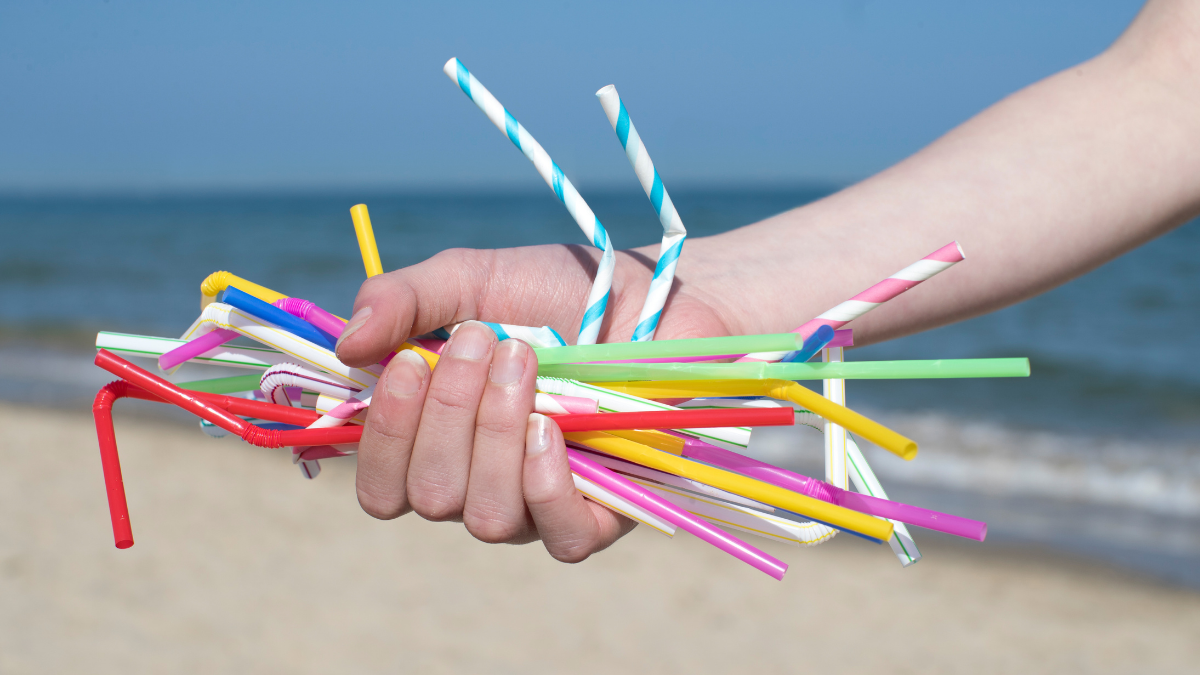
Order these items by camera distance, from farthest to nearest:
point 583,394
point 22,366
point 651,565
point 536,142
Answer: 1. point 22,366
2. point 651,565
3. point 536,142
4. point 583,394

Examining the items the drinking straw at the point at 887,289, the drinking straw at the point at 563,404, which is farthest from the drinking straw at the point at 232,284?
the drinking straw at the point at 887,289

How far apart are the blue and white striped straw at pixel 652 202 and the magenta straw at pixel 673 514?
186mm

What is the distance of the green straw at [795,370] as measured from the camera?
76cm

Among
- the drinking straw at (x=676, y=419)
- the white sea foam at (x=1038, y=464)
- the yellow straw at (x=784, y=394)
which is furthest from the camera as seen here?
the white sea foam at (x=1038, y=464)

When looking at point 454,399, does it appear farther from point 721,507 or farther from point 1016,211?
point 1016,211

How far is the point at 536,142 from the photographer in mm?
1134

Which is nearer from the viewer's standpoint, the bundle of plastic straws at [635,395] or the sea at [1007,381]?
the bundle of plastic straws at [635,395]

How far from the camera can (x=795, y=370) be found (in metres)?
0.85

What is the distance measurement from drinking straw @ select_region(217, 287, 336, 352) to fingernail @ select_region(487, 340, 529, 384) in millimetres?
230

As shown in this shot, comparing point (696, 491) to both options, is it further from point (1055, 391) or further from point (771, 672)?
point (1055, 391)

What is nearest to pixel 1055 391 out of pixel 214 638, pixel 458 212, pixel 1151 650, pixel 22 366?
pixel 1151 650

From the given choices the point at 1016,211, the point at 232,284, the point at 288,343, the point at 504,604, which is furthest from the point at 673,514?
the point at 504,604

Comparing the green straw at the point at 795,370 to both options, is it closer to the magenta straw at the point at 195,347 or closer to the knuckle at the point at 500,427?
the knuckle at the point at 500,427

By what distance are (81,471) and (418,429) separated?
3.91m
